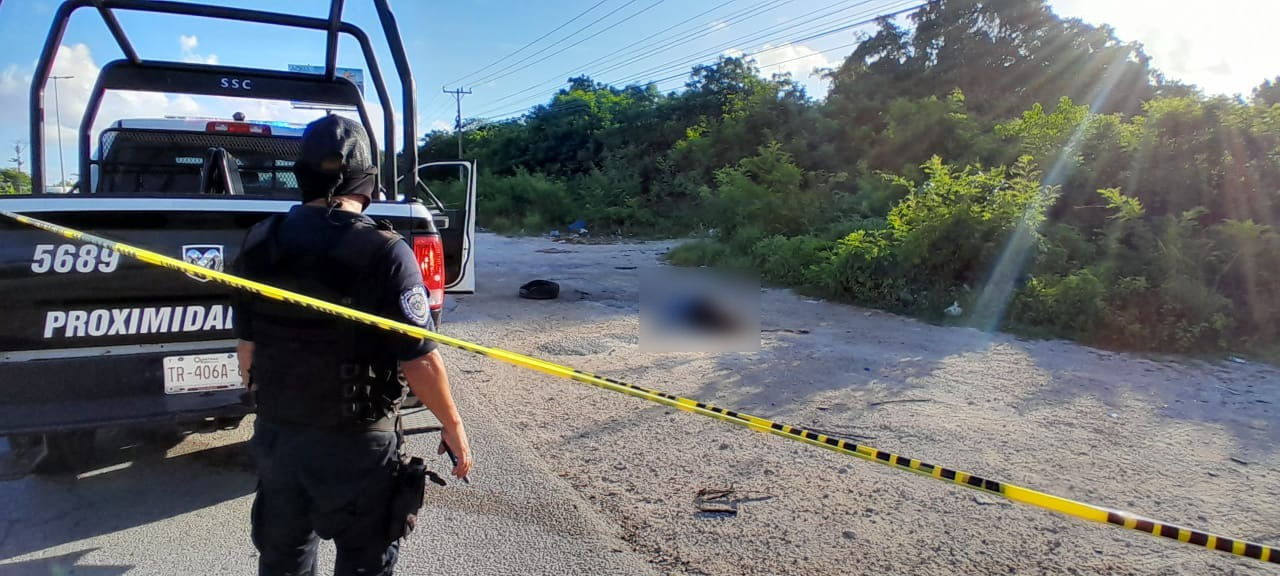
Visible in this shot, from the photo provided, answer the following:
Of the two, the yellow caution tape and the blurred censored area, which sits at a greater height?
the yellow caution tape

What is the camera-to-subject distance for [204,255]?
10.1ft

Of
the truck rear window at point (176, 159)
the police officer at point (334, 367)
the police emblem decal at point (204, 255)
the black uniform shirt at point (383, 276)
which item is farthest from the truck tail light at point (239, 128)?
the black uniform shirt at point (383, 276)

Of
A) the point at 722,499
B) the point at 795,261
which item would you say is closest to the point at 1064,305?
the point at 795,261

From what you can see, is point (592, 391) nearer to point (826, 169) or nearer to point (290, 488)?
point (290, 488)

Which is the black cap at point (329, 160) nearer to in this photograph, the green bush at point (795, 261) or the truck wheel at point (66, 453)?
the truck wheel at point (66, 453)

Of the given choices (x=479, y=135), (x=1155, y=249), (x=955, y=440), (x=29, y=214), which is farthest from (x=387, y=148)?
(x=479, y=135)

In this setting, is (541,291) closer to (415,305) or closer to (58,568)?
(58,568)

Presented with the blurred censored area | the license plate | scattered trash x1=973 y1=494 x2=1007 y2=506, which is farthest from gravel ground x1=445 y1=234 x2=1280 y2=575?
the license plate

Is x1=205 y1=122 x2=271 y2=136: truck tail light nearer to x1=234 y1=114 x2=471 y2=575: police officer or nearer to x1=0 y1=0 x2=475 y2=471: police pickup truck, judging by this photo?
x1=0 y1=0 x2=475 y2=471: police pickup truck

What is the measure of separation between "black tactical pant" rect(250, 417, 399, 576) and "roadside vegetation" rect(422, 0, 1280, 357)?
730cm

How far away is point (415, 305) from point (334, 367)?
0.26 metres

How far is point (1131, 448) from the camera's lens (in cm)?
423

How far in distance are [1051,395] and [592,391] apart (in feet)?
11.0

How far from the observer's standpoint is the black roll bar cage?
3842 millimetres
